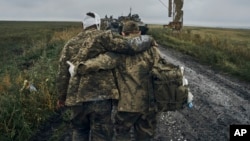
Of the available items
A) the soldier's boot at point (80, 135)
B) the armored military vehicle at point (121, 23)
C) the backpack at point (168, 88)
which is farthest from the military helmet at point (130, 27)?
the armored military vehicle at point (121, 23)

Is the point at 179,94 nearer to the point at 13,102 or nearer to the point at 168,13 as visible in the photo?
the point at 13,102

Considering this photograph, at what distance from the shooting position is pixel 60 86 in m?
4.87

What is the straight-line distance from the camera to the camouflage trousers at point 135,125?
4629mm

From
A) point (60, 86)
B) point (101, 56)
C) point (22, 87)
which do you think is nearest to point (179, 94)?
point (101, 56)

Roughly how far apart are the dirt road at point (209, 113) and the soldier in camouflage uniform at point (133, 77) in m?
1.71

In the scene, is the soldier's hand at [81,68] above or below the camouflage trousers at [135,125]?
above

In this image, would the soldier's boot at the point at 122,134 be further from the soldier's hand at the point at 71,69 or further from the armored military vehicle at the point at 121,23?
the armored military vehicle at the point at 121,23

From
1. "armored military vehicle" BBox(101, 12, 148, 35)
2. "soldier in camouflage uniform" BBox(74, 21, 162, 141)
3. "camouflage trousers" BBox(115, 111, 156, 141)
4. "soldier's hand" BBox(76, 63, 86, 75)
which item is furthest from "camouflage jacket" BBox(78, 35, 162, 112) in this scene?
"armored military vehicle" BBox(101, 12, 148, 35)

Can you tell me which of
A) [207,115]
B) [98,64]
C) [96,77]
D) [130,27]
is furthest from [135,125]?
[207,115]

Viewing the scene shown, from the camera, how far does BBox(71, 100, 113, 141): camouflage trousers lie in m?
4.53

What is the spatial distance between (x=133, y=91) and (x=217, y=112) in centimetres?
369

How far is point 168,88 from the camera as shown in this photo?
14.6ft

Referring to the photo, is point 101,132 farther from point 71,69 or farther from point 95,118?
point 71,69

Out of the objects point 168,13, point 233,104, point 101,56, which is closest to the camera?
point 101,56
